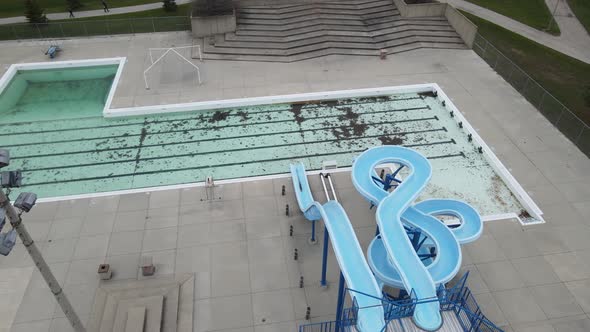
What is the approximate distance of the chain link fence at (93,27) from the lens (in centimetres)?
2916

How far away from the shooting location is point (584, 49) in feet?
100

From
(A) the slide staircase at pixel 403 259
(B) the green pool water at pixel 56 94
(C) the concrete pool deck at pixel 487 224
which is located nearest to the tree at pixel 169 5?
(C) the concrete pool deck at pixel 487 224

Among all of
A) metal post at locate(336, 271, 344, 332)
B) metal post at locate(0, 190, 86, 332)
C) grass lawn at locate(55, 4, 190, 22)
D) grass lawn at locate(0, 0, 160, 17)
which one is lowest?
metal post at locate(336, 271, 344, 332)

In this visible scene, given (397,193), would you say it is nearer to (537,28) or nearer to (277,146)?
(277,146)

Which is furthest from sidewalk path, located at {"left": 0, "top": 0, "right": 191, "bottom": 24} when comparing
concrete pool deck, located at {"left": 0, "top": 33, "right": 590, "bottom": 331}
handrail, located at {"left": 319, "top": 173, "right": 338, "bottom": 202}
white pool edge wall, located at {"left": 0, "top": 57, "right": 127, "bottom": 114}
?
handrail, located at {"left": 319, "top": 173, "right": 338, "bottom": 202}

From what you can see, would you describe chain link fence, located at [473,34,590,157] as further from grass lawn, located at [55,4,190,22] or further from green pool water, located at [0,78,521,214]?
grass lawn, located at [55,4,190,22]

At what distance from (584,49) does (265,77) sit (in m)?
23.2

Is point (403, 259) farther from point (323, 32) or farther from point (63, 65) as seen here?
point (63, 65)

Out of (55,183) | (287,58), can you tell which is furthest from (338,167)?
(55,183)

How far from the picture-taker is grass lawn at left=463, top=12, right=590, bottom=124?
24.6 metres

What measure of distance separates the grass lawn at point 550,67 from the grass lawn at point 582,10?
7.08m

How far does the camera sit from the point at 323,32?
2912 centimetres

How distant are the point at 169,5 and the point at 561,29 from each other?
3068 cm

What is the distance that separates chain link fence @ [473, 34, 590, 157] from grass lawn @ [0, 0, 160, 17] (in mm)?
27301
